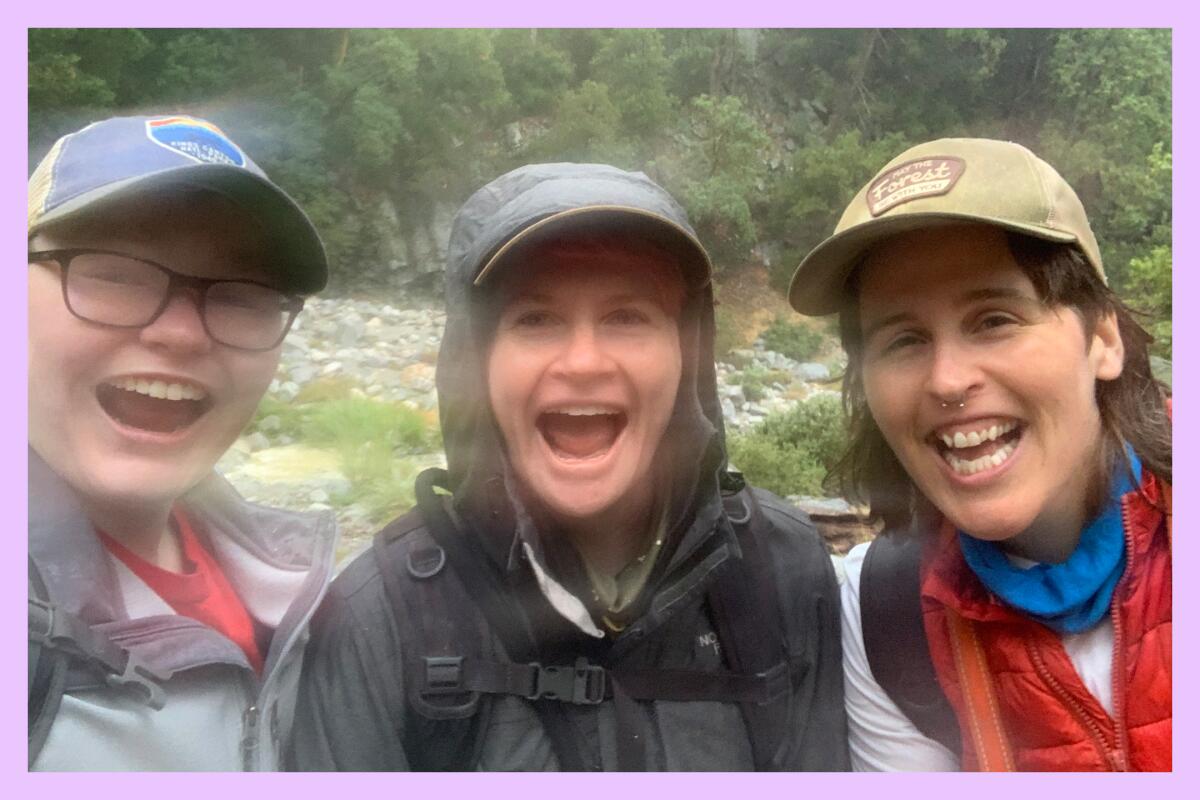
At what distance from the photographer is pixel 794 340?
166 centimetres

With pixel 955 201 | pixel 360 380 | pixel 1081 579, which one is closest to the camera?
pixel 955 201

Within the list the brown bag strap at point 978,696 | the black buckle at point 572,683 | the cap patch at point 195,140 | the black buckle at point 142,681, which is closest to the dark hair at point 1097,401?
the brown bag strap at point 978,696

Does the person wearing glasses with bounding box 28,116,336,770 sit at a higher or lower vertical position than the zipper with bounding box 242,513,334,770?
higher

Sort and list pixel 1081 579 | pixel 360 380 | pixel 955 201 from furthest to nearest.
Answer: pixel 360 380 → pixel 1081 579 → pixel 955 201

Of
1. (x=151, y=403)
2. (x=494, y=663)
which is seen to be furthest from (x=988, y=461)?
(x=151, y=403)

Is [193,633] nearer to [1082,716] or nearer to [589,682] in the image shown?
[589,682]

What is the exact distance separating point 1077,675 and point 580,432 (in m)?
1.01

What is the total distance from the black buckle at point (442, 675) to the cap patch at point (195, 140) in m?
0.97

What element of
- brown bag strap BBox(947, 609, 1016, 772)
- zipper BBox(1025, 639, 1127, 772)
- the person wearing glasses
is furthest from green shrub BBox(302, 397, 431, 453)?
zipper BBox(1025, 639, 1127, 772)

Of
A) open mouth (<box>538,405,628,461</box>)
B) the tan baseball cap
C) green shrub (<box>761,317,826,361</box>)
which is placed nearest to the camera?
the tan baseball cap

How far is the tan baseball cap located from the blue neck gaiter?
0.43 metres

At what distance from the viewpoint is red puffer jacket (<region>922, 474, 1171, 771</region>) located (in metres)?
1.57

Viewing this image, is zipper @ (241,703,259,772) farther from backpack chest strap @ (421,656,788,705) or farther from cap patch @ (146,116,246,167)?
cap patch @ (146,116,246,167)

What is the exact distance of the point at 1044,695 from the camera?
158cm
